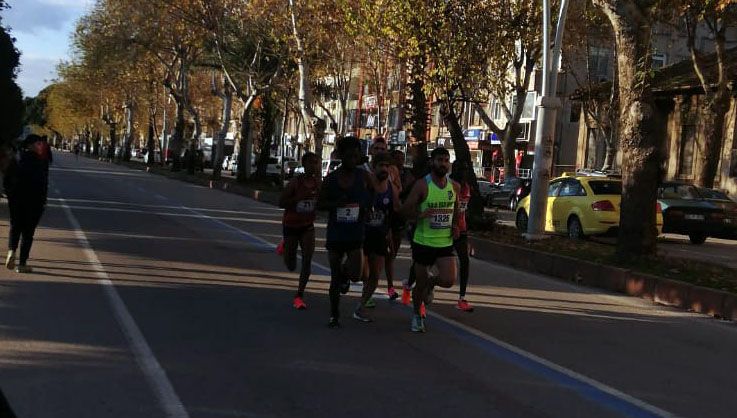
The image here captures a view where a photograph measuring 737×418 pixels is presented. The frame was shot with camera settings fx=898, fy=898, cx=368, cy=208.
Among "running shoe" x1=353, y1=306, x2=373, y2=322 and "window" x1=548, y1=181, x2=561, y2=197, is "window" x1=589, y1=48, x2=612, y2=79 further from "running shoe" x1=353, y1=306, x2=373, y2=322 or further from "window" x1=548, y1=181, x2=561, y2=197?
"running shoe" x1=353, y1=306, x2=373, y2=322

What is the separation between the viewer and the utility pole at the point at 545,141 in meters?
18.0

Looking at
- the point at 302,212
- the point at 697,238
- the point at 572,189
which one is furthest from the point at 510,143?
the point at 302,212

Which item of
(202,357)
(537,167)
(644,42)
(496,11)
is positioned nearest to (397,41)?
(496,11)

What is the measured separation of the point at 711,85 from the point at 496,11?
12359 millimetres

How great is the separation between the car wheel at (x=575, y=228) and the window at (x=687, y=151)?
68.0 ft

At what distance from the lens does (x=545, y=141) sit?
18234mm

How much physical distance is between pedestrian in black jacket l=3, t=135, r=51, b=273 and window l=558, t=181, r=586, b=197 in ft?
43.2

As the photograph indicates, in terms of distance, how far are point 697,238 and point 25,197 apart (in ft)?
59.3

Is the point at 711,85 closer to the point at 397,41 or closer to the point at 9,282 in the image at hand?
the point at 397,41

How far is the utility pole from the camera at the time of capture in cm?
1797

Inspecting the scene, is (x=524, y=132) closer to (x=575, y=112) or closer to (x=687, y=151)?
(x=575, y=112)

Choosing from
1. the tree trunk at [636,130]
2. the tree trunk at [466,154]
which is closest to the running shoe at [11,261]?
the tree trunk at [636,130]

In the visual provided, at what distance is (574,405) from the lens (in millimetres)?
6062

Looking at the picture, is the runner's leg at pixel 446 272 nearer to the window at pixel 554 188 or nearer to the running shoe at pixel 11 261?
the running shoe at pixel 11 261
